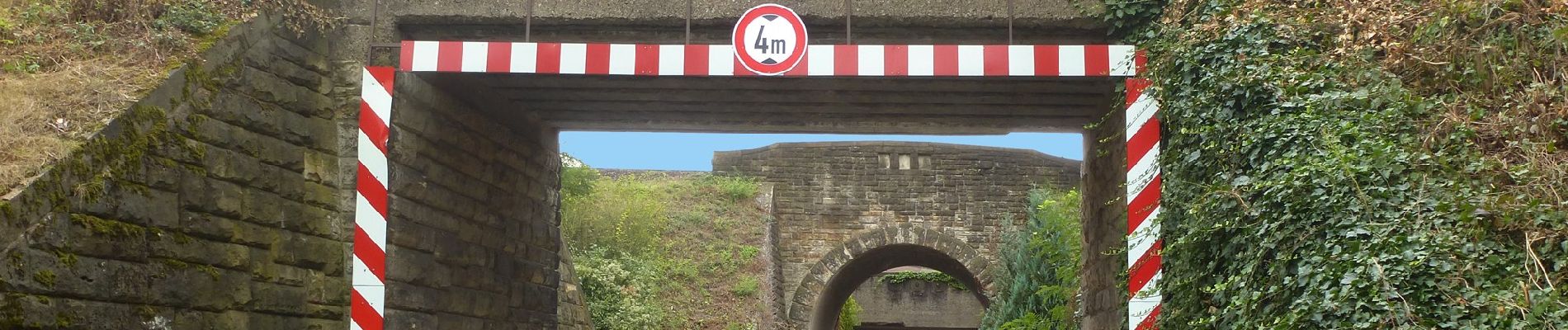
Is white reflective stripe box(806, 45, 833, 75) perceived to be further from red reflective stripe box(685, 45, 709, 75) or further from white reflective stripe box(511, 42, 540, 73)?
white reflective stripe box(511, 42, 540, 73)

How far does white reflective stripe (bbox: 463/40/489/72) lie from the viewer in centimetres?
746

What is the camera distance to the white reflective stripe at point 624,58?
7.39 metres

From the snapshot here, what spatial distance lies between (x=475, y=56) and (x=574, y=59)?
1.89ft

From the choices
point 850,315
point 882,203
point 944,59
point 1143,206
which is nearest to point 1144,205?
point 1143,206

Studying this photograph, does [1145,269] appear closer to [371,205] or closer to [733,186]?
[371,205]

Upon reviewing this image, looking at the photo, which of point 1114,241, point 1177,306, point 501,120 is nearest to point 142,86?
point 501,120

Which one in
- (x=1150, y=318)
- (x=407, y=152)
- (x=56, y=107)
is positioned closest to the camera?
(x=56, y=107)

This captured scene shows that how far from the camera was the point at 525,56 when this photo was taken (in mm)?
7398

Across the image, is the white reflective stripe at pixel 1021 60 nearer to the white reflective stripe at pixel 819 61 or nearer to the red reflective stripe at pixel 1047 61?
the red reflective stripe at pixel 1047 61

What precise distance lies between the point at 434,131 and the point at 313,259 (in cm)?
121

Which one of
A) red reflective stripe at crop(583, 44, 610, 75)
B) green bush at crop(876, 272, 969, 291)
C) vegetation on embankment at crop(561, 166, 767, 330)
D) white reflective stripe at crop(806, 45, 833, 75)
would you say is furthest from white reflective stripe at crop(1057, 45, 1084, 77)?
green bush at crop(876, 272, 969, 291)

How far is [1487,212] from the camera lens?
5.02 meters

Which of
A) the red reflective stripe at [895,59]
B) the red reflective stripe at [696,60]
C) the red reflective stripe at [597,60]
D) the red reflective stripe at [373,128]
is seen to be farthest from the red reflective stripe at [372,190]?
the red reflective stripe at [895,59]

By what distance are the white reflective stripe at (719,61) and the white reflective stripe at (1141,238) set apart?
7.60 ft
